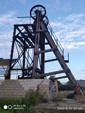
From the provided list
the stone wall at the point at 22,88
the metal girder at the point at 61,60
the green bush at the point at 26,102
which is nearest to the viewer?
the green bush at the point at 26,102

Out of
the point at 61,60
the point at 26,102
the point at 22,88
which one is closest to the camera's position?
the point at 26,102

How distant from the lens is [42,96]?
10781 mm

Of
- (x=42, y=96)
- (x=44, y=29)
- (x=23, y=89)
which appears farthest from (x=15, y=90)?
(x=44, y=29)

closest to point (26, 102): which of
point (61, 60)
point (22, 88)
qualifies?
point (22, 88)

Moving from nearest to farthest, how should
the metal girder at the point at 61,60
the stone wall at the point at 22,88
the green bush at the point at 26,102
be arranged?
the green bush at the point at 26,102, the stone wall at the point at 22,88, the metal girder at the point at 61,60

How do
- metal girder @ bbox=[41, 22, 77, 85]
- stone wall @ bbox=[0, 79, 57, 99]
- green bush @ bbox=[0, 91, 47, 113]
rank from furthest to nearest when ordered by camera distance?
1. metal girder @ bbox=[41, 22, 77, 85]
2. stone wall @ bbox=[0, 79, 57, 99]
3. green bush @ bbox=[0, 91, 47, 113]

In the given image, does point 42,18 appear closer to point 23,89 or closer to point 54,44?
point 54,44

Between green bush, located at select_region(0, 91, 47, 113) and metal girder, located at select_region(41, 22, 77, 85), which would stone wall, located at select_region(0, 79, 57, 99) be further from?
metal girder, located at select_region(41, 22, 77, 85)

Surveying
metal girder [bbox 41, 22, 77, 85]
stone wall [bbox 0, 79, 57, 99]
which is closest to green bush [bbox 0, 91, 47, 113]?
stone wall [bbox 0, 79, 57, 99]

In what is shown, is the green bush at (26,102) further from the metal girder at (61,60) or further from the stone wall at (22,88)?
the metal girder at (61,60)

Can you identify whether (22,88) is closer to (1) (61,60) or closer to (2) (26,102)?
(2) (26,102)

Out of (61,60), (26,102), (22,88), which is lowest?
(26,102)

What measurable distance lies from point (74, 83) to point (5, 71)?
752cm

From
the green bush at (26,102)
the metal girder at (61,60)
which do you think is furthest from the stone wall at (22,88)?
the metal girder at (61,60)
